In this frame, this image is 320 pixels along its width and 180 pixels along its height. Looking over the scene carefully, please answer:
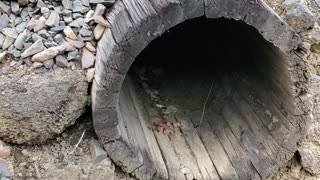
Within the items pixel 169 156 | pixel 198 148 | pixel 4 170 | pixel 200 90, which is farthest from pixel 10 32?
pixel 200 90

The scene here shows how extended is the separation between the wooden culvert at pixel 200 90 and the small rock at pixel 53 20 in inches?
8.0

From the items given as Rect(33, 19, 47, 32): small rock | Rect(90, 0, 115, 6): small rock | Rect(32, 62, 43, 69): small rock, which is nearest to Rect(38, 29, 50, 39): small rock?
Rect(33, 19, 47, 32): small rock

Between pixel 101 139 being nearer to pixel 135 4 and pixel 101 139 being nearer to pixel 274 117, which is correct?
pixel 135 4

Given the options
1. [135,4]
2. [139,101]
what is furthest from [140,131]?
[135,4]

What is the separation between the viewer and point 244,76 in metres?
2.59

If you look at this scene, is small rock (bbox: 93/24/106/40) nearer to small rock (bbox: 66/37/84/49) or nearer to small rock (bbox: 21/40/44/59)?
small rock (bbox: 66/37/84/49)

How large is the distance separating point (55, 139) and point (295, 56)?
984 millimetres

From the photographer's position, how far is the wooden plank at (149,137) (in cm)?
221

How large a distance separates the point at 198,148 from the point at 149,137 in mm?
231

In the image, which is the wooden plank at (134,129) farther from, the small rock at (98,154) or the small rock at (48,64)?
the small rock at (48,64)

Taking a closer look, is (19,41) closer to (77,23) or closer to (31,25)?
(31,25)

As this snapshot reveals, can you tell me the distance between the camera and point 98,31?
2.09 meters

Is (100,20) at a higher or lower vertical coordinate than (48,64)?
higher

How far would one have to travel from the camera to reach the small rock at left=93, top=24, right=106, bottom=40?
6.84 ft
